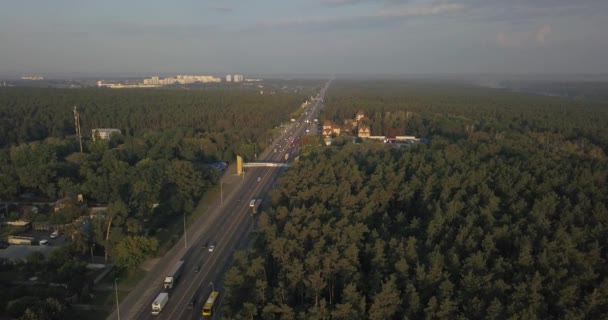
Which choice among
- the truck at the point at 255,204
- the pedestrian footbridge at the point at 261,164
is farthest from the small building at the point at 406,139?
the truck at the point at 255,204

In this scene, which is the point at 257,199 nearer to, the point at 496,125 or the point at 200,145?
the point at 200,145

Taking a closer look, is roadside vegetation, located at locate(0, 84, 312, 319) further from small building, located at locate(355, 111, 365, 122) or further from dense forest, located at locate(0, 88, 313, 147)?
small building, located at locate(355, 111, 365, 122)

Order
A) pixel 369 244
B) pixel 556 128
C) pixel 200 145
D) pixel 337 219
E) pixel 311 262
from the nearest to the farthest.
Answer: pixel 311 262 → pixel 369 244 → pixel 337 219 → pixel 200 145 → pixel 556 128

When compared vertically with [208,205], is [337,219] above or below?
above

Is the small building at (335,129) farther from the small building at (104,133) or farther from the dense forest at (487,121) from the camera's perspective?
the small building at (104,133)

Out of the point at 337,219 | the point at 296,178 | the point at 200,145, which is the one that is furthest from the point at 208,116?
the point at 337,219
